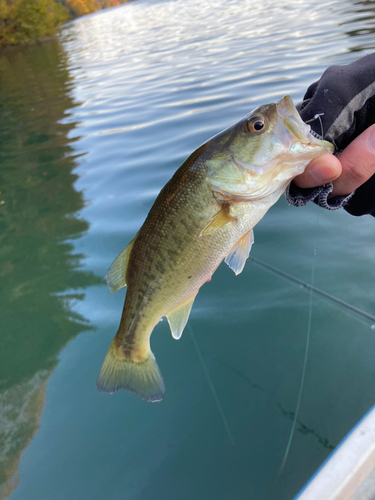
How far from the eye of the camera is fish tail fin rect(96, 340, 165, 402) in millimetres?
2104

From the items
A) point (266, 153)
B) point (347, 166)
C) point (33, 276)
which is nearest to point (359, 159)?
point (347, 166)

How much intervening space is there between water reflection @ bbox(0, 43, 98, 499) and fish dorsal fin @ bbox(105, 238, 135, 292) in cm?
142

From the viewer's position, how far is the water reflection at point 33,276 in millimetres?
2916

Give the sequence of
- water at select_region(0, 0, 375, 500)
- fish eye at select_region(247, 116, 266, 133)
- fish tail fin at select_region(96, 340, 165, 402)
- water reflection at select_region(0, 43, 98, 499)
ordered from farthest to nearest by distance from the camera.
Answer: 1. water reflection at select_region(0, 43, 98, 499)
2. water at select_region(0, 0, 375, 500)
3. fish tail fin at select_region(96, 340, 165, 402)
4. fish eye at select_region(247, 116, 266, 133)

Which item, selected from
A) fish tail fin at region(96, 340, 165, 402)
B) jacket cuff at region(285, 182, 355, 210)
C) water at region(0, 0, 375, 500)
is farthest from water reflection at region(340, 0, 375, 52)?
fish tail fin at region(96, 340, 165, 402)

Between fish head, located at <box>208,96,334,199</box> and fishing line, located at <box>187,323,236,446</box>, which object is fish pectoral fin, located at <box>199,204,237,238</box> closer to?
fish head, located at <box>208,96,334,199</box>

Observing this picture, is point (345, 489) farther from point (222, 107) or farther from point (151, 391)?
point (222, 107)

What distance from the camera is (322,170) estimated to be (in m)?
1.84

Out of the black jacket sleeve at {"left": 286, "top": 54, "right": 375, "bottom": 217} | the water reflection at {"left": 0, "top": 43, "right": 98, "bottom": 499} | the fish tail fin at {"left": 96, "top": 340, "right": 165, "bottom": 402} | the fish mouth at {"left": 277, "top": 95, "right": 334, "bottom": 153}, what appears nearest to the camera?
the fish mouth at {"left": 277, "top": 95, "right": 334, "bottom": 153}

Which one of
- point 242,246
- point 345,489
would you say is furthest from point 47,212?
point 345,489

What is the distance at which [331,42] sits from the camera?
36.6 feet

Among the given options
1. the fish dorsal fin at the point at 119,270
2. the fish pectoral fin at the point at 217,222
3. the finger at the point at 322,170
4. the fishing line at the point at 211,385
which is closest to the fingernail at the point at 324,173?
the finger at the point at 322,170

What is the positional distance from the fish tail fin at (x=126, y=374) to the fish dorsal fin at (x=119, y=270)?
34cm

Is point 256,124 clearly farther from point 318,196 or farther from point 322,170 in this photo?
point 318,196
